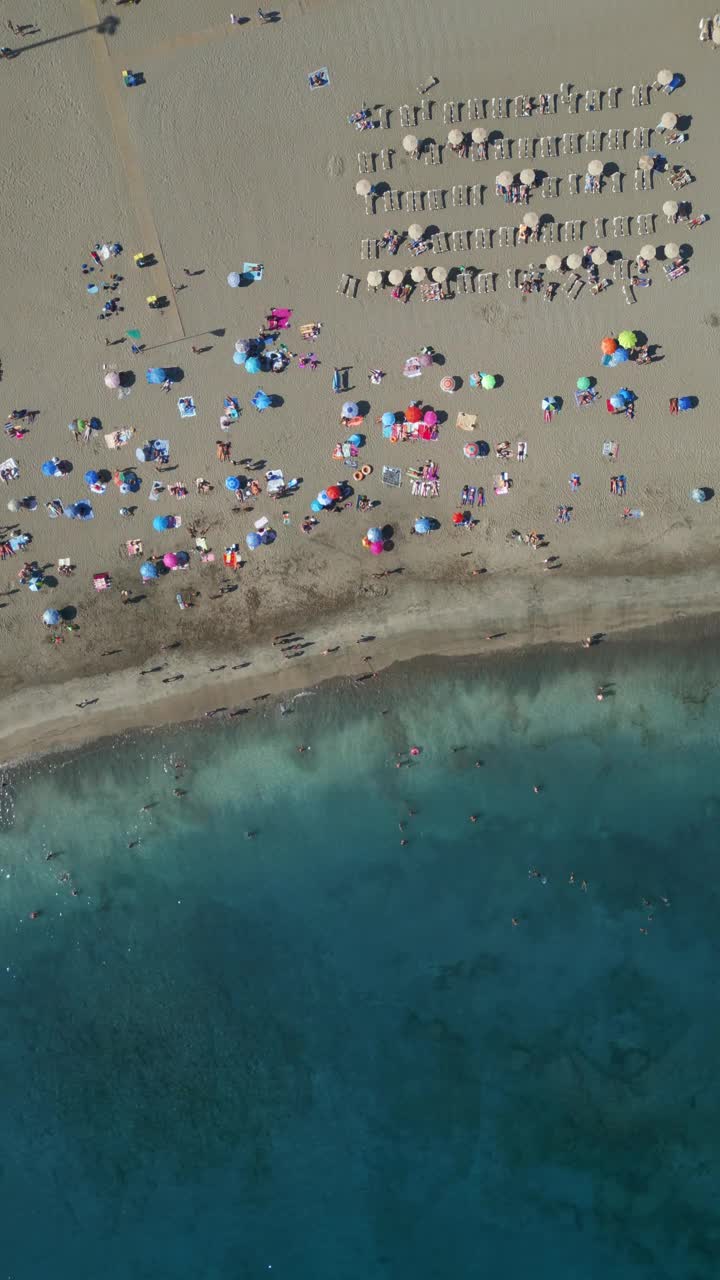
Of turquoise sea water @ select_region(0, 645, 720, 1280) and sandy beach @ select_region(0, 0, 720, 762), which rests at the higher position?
sandy beach @ select_region(0, 0, 720, 762)

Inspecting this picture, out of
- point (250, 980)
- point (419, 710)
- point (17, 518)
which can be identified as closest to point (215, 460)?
point (17, 518)

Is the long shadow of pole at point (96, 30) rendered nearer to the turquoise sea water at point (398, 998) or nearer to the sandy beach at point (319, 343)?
the sandy beach at point (319, 343)

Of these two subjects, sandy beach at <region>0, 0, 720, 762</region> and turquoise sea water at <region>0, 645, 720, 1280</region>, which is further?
turquoise sea water at <region>0, 645, 720, 1280</region>

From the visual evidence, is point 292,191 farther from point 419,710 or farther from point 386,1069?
point 386,1069

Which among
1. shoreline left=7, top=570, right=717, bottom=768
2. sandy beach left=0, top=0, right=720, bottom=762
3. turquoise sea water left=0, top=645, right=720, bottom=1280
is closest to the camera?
sandy beach left=0, top=0, right=720, bottom=762

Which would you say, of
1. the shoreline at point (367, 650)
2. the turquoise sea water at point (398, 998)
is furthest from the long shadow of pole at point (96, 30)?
the turquoise sea water at point (398, 998)

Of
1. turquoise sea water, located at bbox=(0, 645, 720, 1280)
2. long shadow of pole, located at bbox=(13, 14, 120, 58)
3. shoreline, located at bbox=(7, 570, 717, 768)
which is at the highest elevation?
long shadow of pole, located at bbox=(13, 14, 120, 58)

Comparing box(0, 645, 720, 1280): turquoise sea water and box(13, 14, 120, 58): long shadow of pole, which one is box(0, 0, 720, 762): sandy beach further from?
box(0, 645, 720, 1280): turquoise sea water

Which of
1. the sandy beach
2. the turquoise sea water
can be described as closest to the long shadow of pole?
the sandy beach
